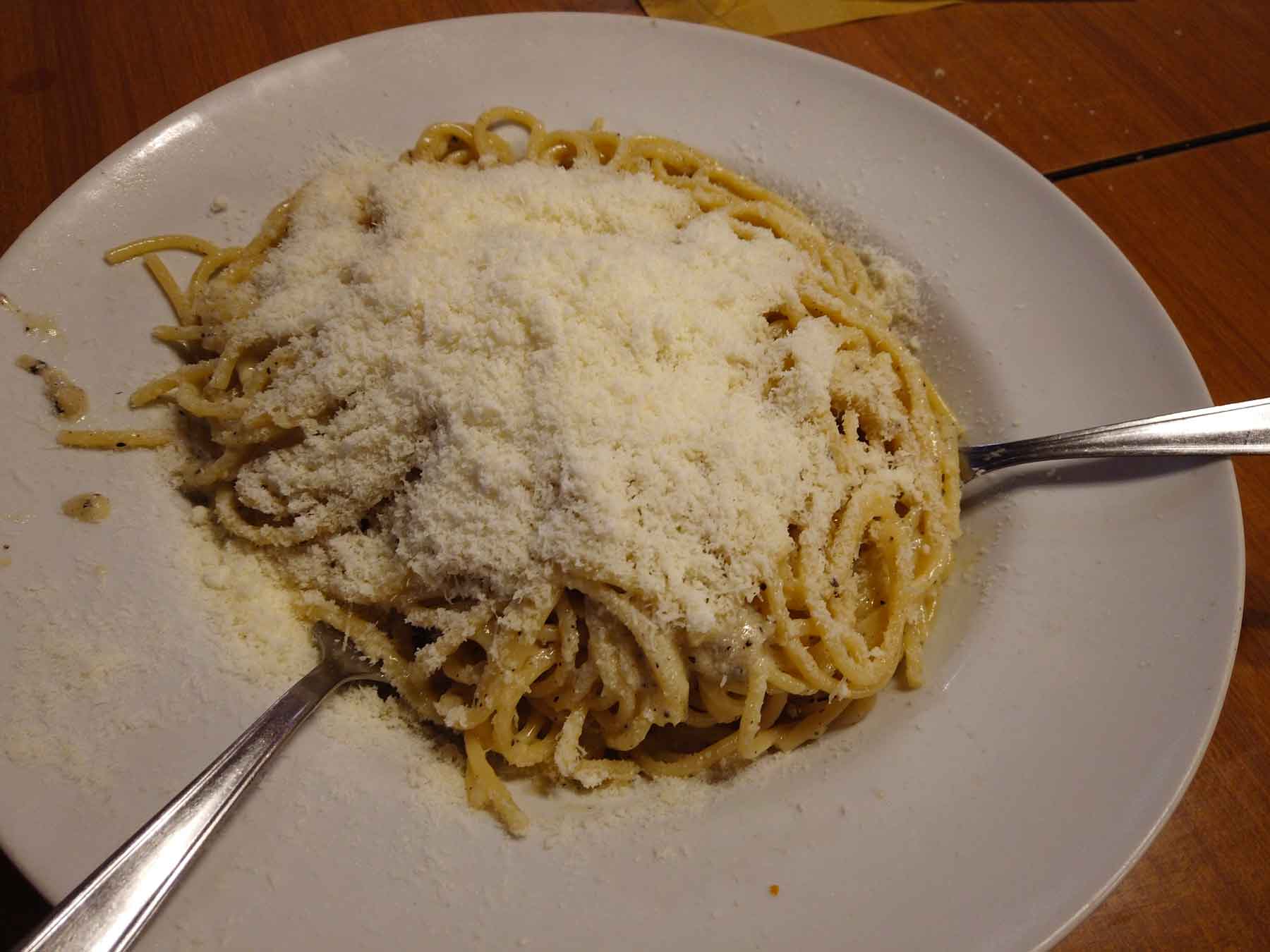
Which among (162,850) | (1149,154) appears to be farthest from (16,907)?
(1149,154)

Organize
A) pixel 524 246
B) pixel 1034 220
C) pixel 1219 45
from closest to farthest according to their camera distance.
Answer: pixel 524 246
pixel 1034 220
pixel 1219 45

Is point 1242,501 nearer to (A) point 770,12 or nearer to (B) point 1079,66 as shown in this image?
(B) point 1079,66

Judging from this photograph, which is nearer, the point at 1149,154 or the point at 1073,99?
the point at 1149,154

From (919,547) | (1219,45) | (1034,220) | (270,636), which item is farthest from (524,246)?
(1219,45)

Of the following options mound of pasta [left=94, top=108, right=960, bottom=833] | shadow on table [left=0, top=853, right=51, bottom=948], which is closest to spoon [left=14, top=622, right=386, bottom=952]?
mound of pasta [left=94, top=108, right=960, bottom=833]

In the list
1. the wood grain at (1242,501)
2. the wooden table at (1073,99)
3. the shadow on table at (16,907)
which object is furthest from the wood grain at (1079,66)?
the shadow on table at (16,907)

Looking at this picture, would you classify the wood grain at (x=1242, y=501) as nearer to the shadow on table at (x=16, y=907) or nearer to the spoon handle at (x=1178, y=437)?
the spoon handle at (x=1178, y=437)

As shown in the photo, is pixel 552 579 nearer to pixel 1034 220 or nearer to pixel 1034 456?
pixel 1034 456
